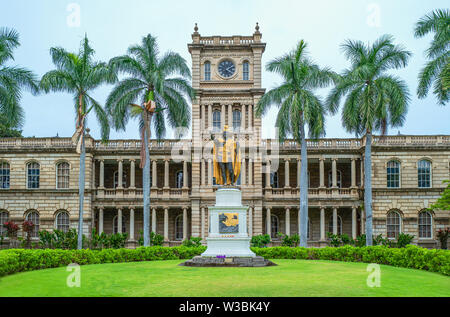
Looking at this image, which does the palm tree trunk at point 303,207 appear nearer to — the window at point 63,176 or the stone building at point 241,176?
the stone building at point 241,176

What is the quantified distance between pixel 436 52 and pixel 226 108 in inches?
762

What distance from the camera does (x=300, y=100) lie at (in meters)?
30.3

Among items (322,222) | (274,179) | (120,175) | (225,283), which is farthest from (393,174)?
(225,283)

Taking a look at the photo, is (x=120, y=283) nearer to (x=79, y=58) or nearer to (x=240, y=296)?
(x=240, y=296)

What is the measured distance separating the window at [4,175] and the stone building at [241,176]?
8 cm

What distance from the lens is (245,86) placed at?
42.5 meters

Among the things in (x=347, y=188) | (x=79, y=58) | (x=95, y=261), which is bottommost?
(x=95, y=261)

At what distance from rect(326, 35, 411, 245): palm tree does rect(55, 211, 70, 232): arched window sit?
23847mm

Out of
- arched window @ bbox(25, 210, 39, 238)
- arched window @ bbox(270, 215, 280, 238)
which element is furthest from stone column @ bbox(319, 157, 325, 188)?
arched window @ bbox(25, 210, 39, 238)

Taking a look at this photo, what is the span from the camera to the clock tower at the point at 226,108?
41531 millimetres

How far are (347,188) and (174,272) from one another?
26451 millimetres
